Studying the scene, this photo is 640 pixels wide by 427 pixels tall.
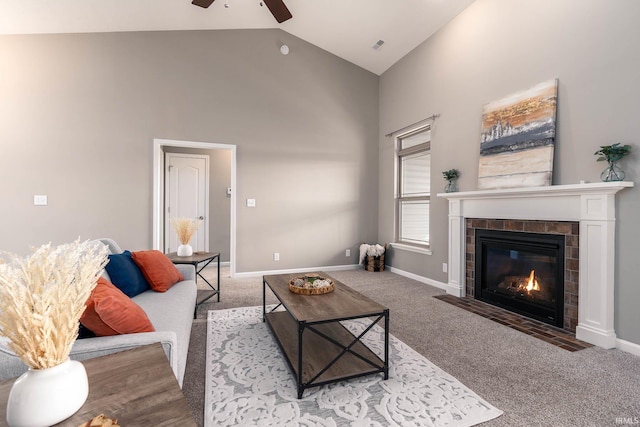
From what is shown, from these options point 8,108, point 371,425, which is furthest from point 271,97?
point 371,425

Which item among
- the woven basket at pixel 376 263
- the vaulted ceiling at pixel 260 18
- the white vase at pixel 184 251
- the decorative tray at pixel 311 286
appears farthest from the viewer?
the woven basket at pixel 376 263

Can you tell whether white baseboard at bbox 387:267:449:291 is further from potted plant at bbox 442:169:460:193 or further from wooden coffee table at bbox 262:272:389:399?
wooden coffee table at bbox 262:272:389:399

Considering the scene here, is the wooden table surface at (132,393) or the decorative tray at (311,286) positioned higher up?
the wooden table surface at (132,393)

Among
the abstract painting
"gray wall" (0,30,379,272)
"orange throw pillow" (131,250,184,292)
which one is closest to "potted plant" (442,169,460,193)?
the abstract painting

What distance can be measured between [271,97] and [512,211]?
377cm

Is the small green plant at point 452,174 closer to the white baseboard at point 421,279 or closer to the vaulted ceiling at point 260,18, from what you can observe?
the white baseboard at point 421,279

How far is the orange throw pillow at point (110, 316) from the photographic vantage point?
53.8 inches

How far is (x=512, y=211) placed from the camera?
3227 mm

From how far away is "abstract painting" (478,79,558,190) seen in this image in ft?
9.53

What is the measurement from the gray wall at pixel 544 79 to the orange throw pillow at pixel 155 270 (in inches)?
132

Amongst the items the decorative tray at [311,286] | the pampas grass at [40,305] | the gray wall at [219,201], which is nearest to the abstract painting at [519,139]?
the decorative tray at [311,286]

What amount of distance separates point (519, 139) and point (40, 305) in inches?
147

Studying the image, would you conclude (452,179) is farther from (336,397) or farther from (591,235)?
(336,397)

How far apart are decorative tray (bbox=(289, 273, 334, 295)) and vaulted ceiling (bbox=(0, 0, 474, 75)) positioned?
11.8ft
